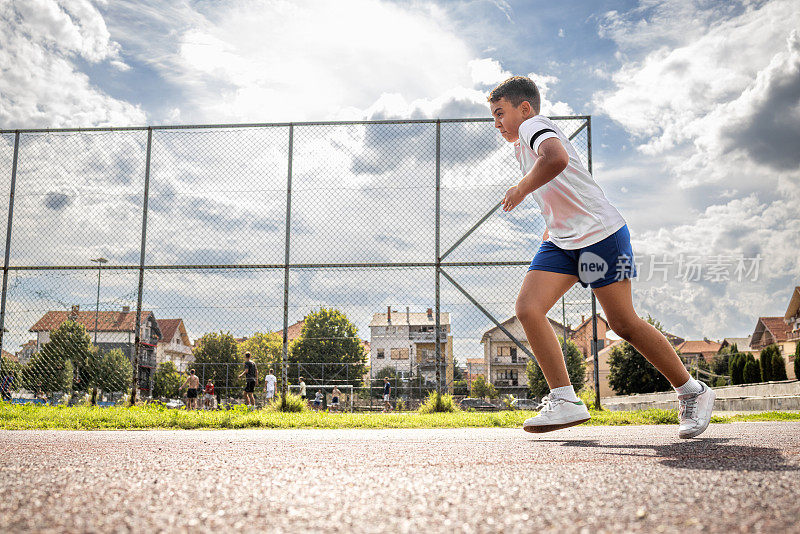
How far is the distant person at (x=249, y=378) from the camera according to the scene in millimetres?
10805

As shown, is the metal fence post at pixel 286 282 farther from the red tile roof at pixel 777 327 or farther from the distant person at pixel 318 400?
the red tile roof at pixel 777 327

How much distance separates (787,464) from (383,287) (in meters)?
6.80

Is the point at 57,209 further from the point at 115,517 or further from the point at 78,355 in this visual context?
the point at 115,517

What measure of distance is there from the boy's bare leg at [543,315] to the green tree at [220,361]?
6.52 meters

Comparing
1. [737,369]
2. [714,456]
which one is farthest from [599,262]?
[737,369]

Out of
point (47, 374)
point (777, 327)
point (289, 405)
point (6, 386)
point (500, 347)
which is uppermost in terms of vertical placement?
point (777, 327)

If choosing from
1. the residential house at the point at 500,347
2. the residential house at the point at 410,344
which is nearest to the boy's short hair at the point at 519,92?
the residential house at the point at 500,347

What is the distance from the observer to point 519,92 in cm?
355

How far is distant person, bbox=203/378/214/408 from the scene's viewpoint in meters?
12.7

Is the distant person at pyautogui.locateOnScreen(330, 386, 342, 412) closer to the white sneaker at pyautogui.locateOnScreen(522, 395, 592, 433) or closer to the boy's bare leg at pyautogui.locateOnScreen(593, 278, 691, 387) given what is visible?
the white sneaker at pyautogui.locateOnScreen(522, 395, 592, 433)

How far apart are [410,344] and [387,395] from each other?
0.87 m

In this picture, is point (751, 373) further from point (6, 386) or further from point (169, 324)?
point (6, 386)

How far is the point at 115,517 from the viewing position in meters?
1.22

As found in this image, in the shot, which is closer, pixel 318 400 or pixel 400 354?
pixel 400 354
